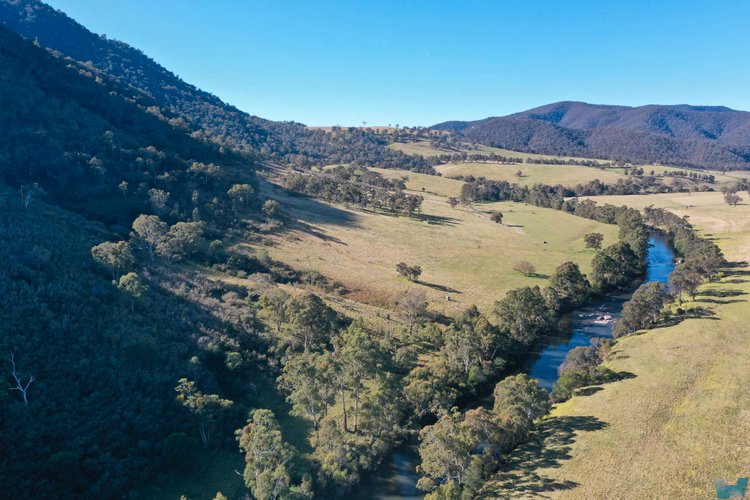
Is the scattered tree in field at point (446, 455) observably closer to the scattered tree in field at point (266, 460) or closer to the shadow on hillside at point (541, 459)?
the shadow on hillside at point (541, 459)

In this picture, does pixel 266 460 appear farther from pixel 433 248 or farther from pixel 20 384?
pixel 433 248

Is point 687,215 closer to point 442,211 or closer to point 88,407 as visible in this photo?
point 442,211

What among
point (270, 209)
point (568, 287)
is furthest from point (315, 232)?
point (568, 287)

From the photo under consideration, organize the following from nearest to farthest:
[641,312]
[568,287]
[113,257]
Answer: [113,257] → [641,312] → [568,287]

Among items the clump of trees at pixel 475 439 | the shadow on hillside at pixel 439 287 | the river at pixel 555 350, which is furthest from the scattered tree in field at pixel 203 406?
the shadow on hillside at pixel 439 287

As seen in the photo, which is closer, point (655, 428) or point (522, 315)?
point (655, 428)

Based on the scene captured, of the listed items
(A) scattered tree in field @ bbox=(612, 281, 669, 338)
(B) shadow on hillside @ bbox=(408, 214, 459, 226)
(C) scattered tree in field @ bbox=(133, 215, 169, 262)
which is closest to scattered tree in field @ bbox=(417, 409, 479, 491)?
(A) scattered tree in field @ bbox=(612, 281, 669, 338)
